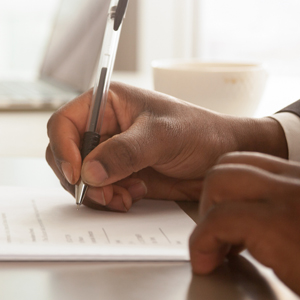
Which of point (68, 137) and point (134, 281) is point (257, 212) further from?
point (68, 137)

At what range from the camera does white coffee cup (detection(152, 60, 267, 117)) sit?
3.08ft

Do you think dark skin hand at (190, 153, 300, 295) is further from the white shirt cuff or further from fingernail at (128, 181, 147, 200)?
the white shirt cuff

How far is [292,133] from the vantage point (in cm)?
73

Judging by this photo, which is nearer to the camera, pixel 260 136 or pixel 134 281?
pixel 134 281

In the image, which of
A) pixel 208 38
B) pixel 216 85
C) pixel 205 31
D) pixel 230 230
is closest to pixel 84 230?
pixel 230 230

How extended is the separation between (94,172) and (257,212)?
0.22 m

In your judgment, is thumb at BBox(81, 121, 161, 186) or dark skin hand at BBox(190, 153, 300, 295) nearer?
dark skin hand at BBox(190, 153, 300, 295)

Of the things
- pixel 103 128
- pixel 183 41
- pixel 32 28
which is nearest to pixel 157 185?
pixel 103 128

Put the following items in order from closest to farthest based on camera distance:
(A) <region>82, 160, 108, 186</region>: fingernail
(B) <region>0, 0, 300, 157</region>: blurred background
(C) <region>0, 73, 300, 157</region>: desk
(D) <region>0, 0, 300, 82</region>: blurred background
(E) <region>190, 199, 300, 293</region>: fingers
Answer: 1. (E) <region>190, 199, 300, 293</region>: fingers
2. (A) <region>82, 160, 108, 186</region>: fingernail
3. (C) <region>0, 73, 300, 157</region>: desk
4. (B) <region>0, 0, 300, 157</region>: blurred background
5. (D) <region>0, 0, 300, 82</region>: blurred background

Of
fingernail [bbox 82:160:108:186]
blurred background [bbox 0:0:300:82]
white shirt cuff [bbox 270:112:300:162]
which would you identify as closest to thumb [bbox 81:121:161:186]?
fingernail [bbox 82:160:108:186]

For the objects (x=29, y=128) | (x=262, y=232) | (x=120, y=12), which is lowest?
(x=29, y=128)

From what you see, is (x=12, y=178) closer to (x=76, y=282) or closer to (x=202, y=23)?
(x=76, y=282)

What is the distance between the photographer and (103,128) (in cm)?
70

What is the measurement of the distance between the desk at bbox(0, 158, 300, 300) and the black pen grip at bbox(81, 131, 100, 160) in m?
0.18
